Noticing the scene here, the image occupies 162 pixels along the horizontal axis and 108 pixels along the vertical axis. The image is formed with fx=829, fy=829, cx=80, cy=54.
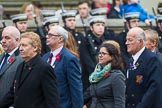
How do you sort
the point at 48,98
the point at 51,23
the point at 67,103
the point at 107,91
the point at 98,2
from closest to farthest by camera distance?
the point at 48,98 → the point at 107,91 → the point at 67,103 → the point at 51,23 → the point at 98,2

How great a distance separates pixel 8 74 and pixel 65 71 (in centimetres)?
87

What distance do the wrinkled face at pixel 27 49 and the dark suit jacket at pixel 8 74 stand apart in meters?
0.93

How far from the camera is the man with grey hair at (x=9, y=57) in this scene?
11992 mm

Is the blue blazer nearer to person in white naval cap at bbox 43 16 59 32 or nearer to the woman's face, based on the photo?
person in white naval cap at bbox 43 16 59 32

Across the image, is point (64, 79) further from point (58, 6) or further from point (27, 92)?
point (58, 6)

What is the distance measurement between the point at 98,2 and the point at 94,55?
350cm

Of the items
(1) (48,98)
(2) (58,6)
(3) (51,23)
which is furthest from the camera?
(2) (58,6)

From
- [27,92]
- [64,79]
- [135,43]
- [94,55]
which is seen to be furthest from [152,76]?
[94,55]

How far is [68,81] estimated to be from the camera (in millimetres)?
12273

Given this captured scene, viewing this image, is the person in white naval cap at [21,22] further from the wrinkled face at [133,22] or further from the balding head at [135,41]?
the balding head at [135,41]

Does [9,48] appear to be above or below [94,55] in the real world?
above

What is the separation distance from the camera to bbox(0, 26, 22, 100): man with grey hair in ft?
39.3

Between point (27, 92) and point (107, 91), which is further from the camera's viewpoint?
point (107, 91)

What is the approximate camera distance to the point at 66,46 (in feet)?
42.1
